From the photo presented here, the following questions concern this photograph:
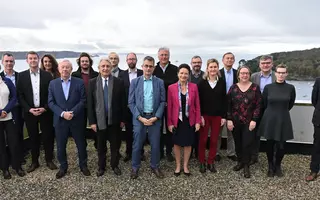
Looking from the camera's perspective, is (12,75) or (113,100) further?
(12,75)

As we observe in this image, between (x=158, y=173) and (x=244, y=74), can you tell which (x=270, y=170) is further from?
(x=158, y=173)

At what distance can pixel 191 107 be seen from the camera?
13.9 feet

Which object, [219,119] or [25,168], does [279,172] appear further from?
[25,168]

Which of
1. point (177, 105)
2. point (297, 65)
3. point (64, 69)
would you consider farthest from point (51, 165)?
point (297, 65)

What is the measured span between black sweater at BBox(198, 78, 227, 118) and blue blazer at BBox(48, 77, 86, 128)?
6.40ft

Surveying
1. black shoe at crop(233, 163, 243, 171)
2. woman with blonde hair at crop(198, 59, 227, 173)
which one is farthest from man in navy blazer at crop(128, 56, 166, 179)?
black shoe at crop(233, 163, 243, 171)

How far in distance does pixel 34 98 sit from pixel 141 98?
1820mm

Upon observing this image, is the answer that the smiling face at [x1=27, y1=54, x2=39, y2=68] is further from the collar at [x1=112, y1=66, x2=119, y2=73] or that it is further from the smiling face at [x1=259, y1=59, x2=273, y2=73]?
the smiling face at [x1=259, y1=59, x2=273, y2=73]

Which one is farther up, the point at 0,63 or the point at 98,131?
the point at 0,63

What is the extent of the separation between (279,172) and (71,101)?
11.8 ft

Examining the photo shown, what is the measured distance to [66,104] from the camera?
4.23 meters

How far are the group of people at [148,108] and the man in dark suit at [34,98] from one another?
15mm

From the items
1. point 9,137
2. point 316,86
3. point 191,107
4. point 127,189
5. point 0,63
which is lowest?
point 127,189

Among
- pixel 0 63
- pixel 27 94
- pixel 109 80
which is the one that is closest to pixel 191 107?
pixel 109 80
